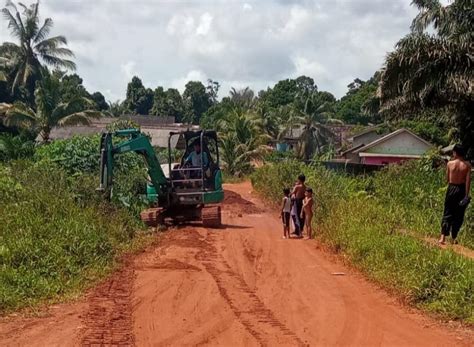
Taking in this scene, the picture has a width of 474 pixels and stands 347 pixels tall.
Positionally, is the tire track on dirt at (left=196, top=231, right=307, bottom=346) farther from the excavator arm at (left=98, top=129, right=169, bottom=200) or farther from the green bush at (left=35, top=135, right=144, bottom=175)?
the green bush at (left=35, top=135, right=144, bottom=175)

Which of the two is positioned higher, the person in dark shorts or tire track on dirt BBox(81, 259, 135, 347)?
the person in dark shorts

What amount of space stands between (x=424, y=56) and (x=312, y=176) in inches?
233

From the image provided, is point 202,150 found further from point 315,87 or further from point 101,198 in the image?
point 315,87

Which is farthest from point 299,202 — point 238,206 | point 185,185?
point 238,206

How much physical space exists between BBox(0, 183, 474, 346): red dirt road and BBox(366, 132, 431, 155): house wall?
37.3 meters

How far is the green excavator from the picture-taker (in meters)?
16.8

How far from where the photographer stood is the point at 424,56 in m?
22.6

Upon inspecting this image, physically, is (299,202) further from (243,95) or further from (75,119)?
(243,95)

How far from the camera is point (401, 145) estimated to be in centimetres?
4866

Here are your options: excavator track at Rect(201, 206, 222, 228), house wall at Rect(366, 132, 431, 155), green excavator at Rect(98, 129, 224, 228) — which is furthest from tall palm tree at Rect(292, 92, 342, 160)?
excavator track at Rect(201, 206, 222, 228)

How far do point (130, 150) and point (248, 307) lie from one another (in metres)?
8.70

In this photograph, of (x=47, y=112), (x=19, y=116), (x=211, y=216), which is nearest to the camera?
(x=211, y=216)

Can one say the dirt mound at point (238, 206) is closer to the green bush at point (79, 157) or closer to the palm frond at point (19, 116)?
the green bush at point (79, 157)

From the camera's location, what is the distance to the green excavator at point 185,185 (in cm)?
1681
